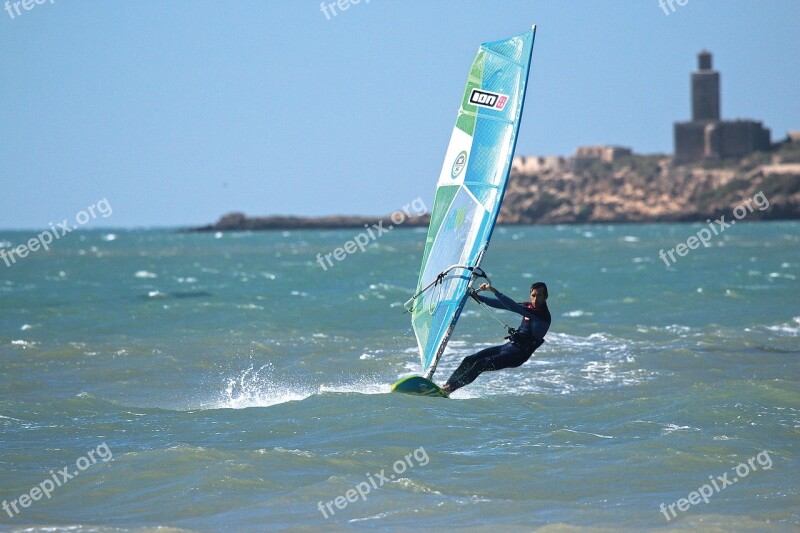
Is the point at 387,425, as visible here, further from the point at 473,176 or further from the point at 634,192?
the point at 634,192

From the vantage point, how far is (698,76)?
146125mm

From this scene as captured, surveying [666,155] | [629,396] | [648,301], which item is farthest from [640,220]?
[629,396]

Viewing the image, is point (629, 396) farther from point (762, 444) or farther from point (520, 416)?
point (762, 444)

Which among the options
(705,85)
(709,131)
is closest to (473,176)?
(705,85)

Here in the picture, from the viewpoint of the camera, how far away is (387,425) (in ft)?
36.4

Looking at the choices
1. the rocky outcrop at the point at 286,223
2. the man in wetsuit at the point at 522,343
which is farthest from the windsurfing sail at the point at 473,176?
the rocky outcrop at the point at 286,223

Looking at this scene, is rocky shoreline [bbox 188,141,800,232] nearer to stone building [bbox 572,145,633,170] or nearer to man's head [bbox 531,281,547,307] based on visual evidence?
stone building [bbox 572,145,633,170]

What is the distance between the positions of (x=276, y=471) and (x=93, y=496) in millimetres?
1378

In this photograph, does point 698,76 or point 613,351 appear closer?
point 613,351

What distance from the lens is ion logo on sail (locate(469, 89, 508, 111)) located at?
38.1 ft

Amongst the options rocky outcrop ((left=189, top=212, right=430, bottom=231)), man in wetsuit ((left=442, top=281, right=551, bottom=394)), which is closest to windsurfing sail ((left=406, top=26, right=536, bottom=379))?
man in wetsuit ((left=442, top=281, right=551, bottom=394))

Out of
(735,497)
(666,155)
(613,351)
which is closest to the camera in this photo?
(735,497)

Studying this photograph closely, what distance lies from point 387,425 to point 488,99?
3.23m

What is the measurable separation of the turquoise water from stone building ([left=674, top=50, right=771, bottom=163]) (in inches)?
5057
